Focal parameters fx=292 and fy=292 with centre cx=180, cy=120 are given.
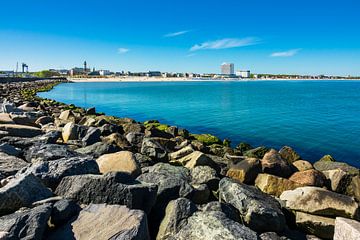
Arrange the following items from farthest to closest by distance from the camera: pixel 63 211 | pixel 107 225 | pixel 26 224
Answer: pixel 63 211 → pixel 107 225 → pixel 26 224

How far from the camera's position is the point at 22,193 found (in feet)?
17.3

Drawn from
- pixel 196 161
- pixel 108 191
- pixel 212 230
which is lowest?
pixel 196 161

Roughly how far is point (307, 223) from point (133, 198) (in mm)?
4281

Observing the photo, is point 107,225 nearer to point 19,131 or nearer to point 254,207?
point 254,207

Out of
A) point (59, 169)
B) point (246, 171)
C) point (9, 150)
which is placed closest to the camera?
point (59, 169)

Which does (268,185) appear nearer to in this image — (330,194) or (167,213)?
(330,194)

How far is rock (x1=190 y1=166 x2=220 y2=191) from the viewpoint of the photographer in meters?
8.22

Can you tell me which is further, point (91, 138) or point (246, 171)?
point (91, 138)

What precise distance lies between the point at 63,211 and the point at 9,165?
3251mm

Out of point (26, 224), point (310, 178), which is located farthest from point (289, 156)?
point (26, 224)

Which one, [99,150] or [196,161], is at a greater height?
[99,150]

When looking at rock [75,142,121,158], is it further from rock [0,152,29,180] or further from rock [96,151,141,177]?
rock [0,152,29,180]

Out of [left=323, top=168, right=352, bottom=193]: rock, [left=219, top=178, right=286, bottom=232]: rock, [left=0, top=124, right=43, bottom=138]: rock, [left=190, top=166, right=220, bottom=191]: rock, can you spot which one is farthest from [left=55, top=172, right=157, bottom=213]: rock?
[left=0, top=124, right=43, bottom=138]: rock

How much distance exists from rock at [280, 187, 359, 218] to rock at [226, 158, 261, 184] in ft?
6.55
